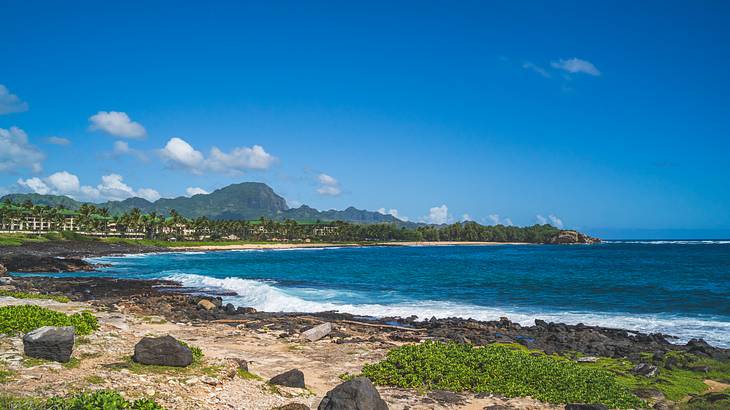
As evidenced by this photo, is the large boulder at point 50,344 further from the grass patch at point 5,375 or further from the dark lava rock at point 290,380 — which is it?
the dark lava rock at point 290,380

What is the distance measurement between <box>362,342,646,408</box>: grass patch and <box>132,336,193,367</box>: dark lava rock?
5.22 metres

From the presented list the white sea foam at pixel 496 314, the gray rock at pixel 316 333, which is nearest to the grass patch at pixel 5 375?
the gray rock at pixel 316 333

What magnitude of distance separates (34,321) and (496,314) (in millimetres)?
23356

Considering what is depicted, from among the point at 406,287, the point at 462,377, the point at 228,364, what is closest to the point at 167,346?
the point at 228,364

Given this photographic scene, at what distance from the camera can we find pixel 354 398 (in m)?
10.1

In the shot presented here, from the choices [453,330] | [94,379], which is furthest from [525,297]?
[94,379]

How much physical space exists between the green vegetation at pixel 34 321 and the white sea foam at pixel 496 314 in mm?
16398

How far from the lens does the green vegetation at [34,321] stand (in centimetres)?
1419

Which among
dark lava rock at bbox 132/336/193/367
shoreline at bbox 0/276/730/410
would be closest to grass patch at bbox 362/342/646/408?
shoreline at bbox 0/276/730/410

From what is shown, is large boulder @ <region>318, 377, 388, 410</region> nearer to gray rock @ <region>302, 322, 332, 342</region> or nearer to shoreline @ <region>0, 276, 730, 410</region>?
shoreline @ <region>0, 276, 730, 410</region>

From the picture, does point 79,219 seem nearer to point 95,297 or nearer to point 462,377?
point 95,297

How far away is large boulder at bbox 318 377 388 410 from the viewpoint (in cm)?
995

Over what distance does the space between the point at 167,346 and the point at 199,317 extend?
14.2m

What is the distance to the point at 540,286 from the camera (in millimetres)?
47250
